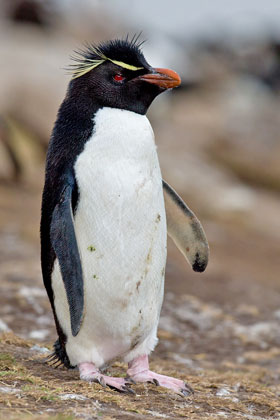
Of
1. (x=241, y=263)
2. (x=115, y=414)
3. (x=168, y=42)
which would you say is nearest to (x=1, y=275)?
(x=241, y=263)

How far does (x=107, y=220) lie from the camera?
3.93 meters

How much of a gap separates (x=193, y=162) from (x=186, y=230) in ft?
45.5

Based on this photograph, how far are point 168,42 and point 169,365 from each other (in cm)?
3652

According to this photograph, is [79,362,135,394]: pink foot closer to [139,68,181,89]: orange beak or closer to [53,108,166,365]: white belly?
[53,108,166,365]: white belly

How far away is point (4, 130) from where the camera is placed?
49.8 feet

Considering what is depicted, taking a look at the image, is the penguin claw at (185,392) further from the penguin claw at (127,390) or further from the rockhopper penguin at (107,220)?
the penguin claw at (127,390)

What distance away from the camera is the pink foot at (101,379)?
373 centimetres

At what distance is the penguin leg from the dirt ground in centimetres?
7

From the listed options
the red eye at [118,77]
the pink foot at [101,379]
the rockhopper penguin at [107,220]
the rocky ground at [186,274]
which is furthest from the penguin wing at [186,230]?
the pink foot at [101,379]

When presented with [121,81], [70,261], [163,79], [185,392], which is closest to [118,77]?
[121,81]

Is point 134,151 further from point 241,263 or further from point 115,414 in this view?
point 241,263

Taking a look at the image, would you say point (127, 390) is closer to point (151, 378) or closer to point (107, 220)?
point (151, 378)

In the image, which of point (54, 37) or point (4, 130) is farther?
point (54, 37)

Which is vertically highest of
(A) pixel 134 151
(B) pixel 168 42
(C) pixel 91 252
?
(B) pixel 168 42
